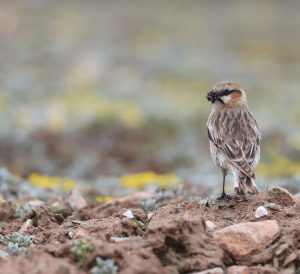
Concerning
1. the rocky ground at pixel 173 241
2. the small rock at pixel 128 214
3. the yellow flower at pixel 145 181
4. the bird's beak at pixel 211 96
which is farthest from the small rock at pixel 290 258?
the yellow flower at pixel 145 181

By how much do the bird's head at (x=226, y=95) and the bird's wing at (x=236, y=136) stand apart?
0.19 metres

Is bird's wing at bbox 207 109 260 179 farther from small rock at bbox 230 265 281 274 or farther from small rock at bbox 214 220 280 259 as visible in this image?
small rock at bbox 230 265 281 274

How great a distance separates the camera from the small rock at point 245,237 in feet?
22.8

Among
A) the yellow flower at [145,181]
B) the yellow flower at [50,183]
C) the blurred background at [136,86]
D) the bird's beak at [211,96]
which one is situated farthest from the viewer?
the blurred background at [136,86]

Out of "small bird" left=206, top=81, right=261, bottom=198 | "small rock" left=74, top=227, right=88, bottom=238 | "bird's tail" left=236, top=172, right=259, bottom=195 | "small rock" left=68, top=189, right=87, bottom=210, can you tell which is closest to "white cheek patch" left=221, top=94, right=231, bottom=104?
"small bird" left=206, top=81, right=261, bottom=198

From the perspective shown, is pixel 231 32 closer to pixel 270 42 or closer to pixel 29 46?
pixel 270 42

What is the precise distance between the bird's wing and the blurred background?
1828mm

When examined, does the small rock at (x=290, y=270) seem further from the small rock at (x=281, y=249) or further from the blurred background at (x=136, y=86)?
the blurred background at (x=136, y=86)

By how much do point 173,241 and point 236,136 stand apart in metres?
2.81

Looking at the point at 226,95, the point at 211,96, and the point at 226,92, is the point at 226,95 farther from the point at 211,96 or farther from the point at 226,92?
the point at 211,96

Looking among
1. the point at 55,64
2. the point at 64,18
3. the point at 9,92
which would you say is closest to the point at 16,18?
the point at 64,18

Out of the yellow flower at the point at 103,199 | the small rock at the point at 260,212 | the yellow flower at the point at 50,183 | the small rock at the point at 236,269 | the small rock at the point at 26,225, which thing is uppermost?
the yellow flower at the point at 50,183

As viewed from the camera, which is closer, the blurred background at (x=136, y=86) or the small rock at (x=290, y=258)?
the small rock at (x=290, y=258)

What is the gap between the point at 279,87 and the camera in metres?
27.7
